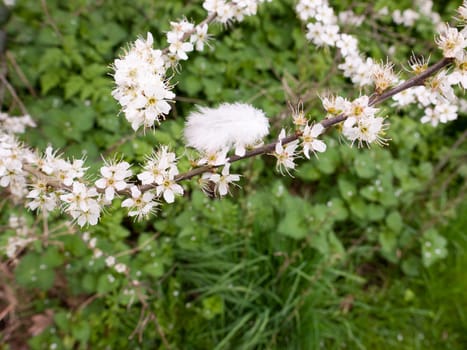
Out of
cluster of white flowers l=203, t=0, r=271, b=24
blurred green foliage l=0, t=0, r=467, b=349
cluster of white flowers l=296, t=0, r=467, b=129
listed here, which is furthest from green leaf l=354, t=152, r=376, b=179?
cluster of white flowers l=203, t=0, r=271, b=24

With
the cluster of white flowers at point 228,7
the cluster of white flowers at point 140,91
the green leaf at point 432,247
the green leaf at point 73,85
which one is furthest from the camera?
the green leaf at point 432,247

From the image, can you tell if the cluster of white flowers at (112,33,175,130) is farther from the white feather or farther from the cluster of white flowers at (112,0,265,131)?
the white feather

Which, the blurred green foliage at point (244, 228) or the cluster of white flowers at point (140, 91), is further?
the blurred green foliage at point (244, 228)

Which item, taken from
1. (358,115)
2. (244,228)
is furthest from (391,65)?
(244,228)

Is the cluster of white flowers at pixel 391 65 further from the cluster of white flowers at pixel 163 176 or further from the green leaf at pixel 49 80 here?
the green leaf at pixel 49 80

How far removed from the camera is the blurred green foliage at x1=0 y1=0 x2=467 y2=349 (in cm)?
236

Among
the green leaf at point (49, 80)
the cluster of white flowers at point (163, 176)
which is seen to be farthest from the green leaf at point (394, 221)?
the green leaf at point (49, 80)

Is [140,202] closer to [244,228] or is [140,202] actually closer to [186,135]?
[186,135]

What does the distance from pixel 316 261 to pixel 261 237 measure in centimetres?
34

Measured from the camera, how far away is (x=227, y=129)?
1187 mm

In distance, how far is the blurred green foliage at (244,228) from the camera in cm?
236

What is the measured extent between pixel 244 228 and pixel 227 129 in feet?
4.56

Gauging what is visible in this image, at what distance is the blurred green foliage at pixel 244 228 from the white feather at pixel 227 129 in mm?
844

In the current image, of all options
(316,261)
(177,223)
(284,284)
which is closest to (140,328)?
(177,223)
